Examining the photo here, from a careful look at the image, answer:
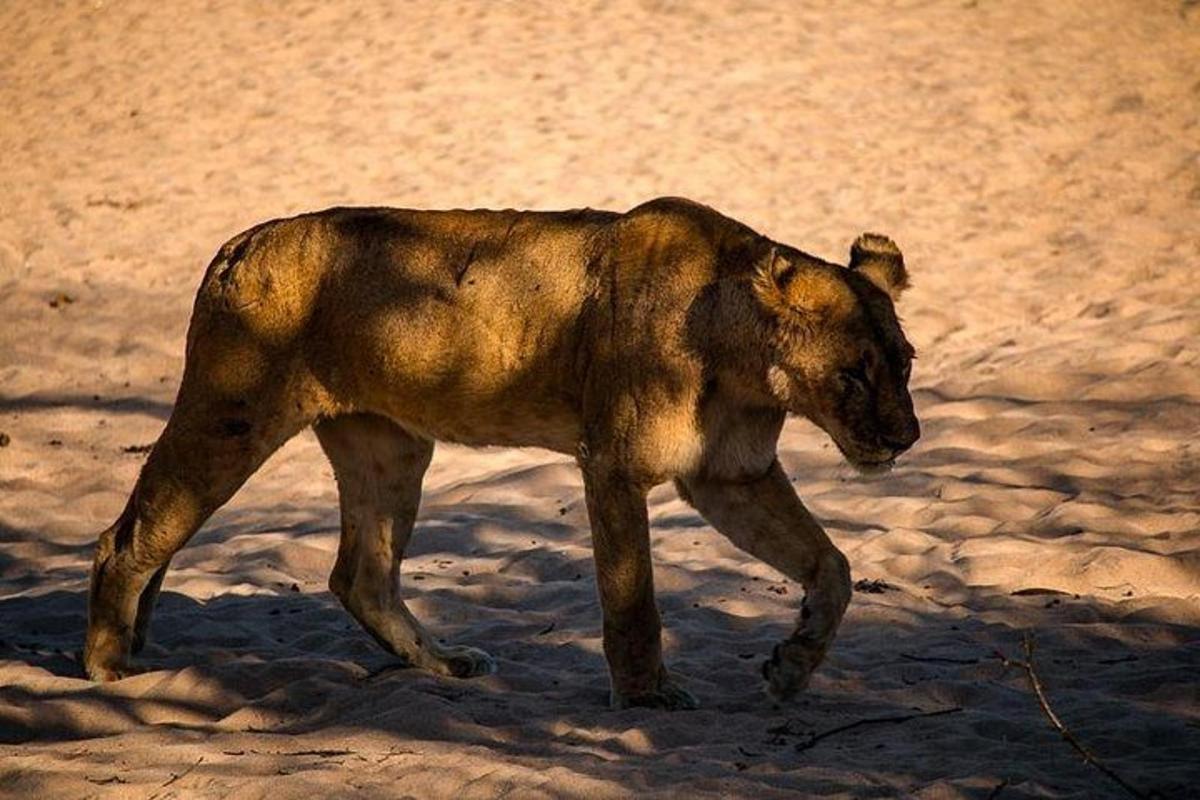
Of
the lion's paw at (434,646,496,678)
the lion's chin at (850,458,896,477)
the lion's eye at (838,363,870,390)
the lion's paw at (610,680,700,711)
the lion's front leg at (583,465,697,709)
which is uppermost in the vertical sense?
the lion's eye at (838,363,870,390)

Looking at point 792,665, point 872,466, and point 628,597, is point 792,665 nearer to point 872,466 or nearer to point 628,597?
point 628,597

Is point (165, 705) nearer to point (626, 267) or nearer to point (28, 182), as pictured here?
point (626, 267)

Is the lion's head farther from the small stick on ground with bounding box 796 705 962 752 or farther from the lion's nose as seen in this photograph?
the small stick on ground with bounding box 796 705 962 752

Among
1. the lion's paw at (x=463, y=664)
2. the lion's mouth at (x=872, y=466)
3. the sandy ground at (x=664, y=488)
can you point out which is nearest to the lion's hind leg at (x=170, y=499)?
the sandy ground at (x=664, y=488)

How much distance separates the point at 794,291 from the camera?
580 cm

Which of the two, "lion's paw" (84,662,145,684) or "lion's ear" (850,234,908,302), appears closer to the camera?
"lion's ear" (850,234,908,302)

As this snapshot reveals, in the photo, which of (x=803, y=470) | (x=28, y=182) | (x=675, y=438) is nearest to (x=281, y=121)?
(x=28, y=182)

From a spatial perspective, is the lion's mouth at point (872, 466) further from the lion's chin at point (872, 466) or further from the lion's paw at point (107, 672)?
the lion's paw at point (107, 672)

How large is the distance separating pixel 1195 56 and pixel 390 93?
7.78 metres

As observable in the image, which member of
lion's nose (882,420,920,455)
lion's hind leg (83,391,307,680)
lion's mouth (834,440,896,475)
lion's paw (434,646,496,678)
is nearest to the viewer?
lion's nose (882,420,920,455)

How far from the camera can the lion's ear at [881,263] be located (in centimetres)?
622

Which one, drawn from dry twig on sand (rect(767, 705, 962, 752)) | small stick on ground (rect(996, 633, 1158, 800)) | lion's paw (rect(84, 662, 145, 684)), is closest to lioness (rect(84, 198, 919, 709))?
lion's paw (rect(84, 662, 145, 684))

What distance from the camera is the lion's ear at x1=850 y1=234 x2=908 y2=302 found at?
245 inches

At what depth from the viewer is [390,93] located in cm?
1705
